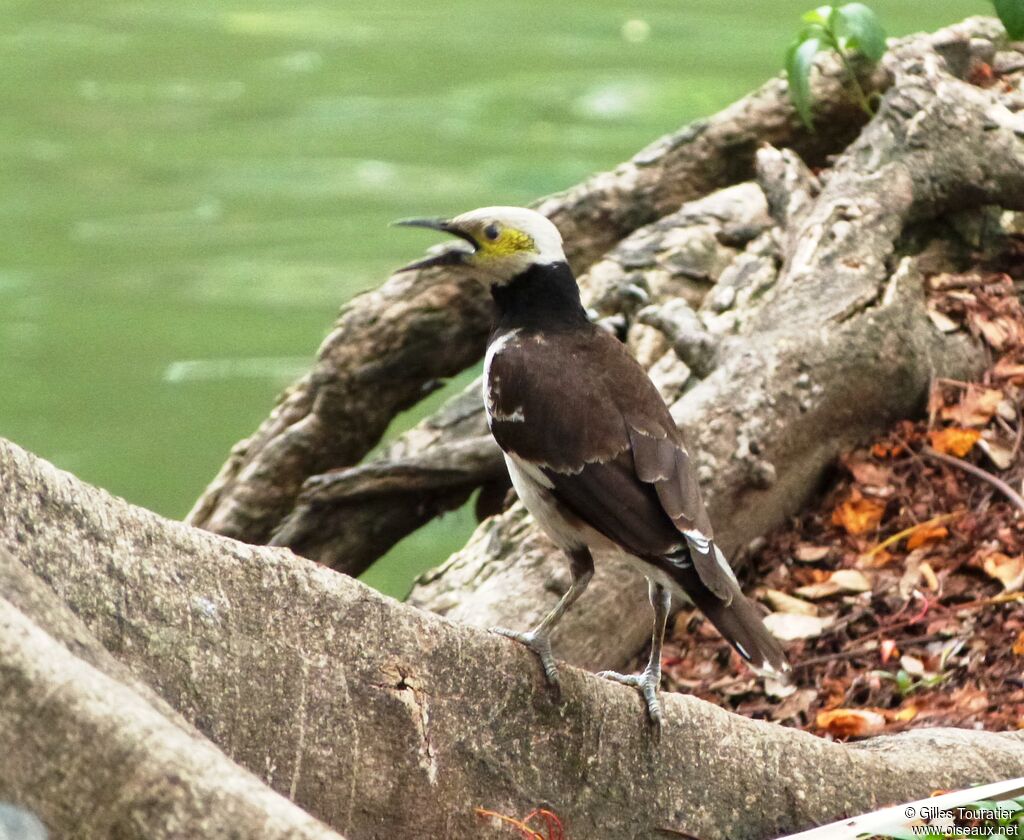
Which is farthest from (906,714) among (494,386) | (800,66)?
(800,66)

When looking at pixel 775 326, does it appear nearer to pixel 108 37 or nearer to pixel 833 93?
pixel 833 93

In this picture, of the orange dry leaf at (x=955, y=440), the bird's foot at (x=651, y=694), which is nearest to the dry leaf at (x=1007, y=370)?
the orange dry leaf at (x=955, y=440)

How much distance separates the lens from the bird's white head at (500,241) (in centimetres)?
455

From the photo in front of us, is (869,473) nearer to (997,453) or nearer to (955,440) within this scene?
(955,440)

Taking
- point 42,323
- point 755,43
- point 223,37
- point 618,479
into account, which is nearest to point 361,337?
point 618,479

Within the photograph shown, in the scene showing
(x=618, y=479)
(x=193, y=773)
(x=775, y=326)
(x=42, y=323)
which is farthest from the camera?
(x=42, y=323)

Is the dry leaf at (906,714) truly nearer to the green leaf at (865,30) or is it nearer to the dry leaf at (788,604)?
the dry leaf at (788,604)

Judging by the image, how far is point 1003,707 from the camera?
14.3ft

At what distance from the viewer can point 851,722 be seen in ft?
14.9

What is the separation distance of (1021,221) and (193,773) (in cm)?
501

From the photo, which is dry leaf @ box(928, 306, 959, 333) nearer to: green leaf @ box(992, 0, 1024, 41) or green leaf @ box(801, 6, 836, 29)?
green leaf @ box(992, 0, 1024, 41)

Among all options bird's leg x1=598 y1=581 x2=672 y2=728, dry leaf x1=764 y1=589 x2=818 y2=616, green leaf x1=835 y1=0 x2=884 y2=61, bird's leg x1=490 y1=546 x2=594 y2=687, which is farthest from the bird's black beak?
green leaf x1=835 y1=0 x2=884 y2=61

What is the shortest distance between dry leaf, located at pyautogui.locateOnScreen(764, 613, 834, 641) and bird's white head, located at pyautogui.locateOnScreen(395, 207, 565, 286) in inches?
57.4

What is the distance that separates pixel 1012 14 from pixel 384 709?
10.6 feet
